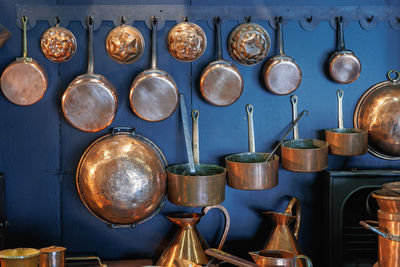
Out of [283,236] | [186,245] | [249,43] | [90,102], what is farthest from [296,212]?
[90,102]

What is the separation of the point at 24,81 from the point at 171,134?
0.66 m

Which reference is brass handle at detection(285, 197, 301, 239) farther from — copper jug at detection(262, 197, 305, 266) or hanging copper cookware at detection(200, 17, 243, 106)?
hanging copper cookware at detection(200, 17, 243, 106)

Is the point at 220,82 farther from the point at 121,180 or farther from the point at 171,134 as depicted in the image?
the point at 121,180

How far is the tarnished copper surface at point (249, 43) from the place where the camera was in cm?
199

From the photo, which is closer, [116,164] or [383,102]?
[116,164]

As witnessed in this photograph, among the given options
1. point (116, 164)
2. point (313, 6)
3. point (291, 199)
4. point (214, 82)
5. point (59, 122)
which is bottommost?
point (291, 199)

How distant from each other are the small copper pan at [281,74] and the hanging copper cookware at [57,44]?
84 centimetres

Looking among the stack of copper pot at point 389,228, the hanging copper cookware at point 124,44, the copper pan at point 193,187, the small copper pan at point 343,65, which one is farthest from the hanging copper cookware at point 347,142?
the hanging copper cookware at point 124,44

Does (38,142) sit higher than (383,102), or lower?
lower

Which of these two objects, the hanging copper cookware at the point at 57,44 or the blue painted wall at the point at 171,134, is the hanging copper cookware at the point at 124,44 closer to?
the blue painted wall at the point at 171,134

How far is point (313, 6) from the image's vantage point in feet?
6.76

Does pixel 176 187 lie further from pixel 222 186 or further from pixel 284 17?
pixel 284 17

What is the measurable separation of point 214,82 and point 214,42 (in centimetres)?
19

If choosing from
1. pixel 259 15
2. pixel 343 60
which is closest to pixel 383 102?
pixel 343 60
